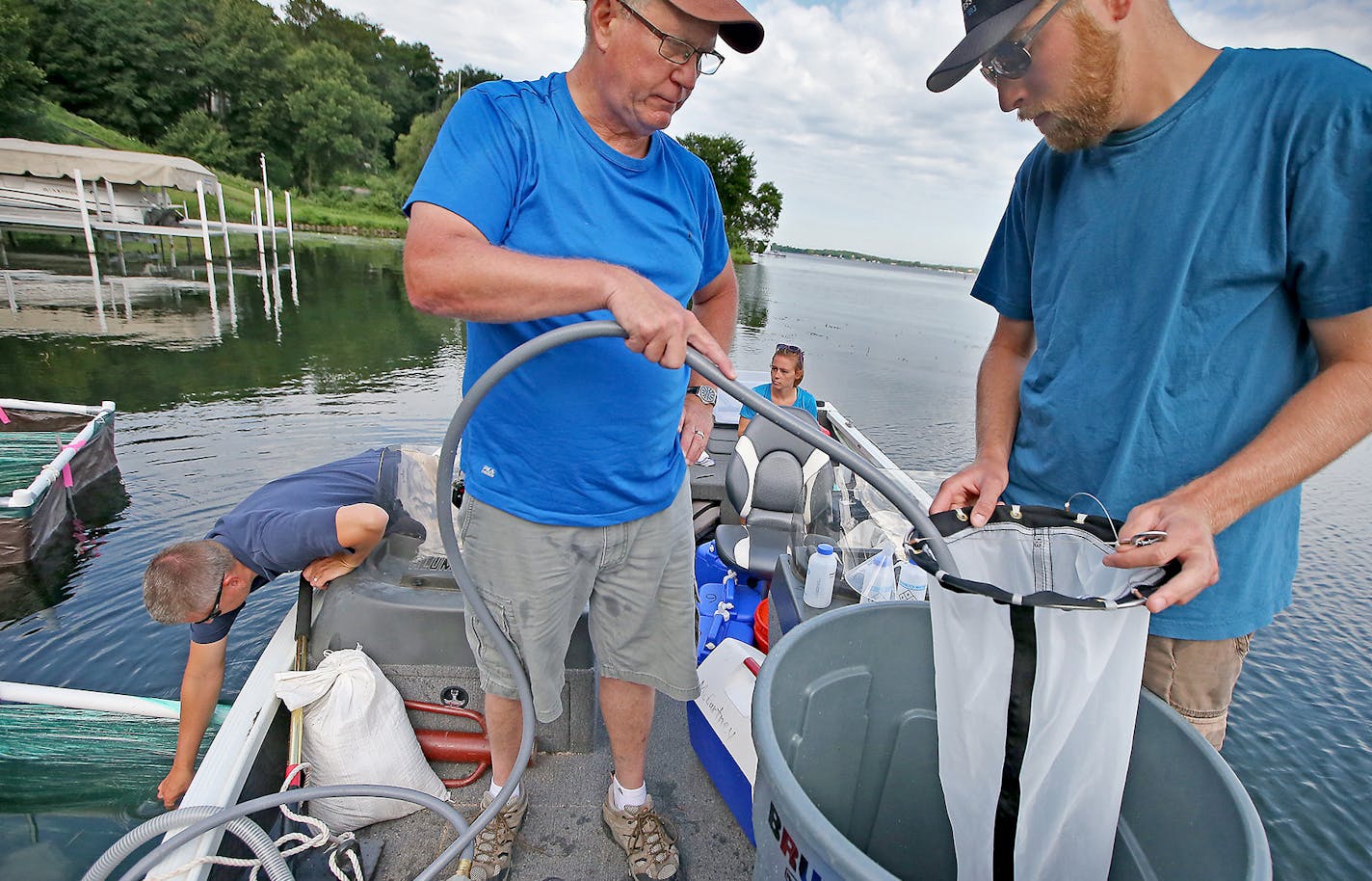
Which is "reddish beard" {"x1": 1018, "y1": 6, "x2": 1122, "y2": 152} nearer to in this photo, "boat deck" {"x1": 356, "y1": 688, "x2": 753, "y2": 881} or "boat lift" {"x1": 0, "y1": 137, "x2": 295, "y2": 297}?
"boat deck" {"x1": 356, "y1": 688, "x2": 753, "y2": 881}

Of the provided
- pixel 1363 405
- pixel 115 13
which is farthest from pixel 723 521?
pixel 115 13

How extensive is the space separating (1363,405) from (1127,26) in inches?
25.5

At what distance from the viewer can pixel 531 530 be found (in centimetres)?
153

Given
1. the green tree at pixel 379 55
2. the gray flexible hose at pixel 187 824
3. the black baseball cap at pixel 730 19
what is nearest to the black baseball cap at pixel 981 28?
the black baseball cap at pixel 730 19

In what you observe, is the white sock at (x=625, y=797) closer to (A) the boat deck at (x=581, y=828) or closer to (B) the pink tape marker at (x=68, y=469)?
(A) the boat deck at (x=581, y=828)

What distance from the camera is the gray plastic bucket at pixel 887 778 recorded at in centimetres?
77

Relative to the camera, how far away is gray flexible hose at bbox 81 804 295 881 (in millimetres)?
1387

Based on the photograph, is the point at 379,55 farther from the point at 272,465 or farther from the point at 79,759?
the point at 79,759

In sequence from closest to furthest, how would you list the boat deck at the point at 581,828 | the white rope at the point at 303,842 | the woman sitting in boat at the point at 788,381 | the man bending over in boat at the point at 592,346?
the man bending over in boat at the point at 592,346 → the white rope at the point at 303,842 → the boat deck at the point at 581,828 → the woman sitting in boat at the point at 788,381

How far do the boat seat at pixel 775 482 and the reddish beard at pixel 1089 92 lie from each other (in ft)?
7.54

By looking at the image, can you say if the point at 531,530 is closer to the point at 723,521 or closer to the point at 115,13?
the point at 723,521

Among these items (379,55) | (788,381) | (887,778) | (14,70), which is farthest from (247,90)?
(887,778)

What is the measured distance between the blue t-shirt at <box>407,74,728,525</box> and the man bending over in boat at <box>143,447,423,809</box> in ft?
2.97

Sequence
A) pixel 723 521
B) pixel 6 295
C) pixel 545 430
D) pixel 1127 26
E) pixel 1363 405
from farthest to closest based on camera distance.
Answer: pixel 6 295
pixel 723 521
pixel 545 430
pixel 1127 26
pixel 1363 405
